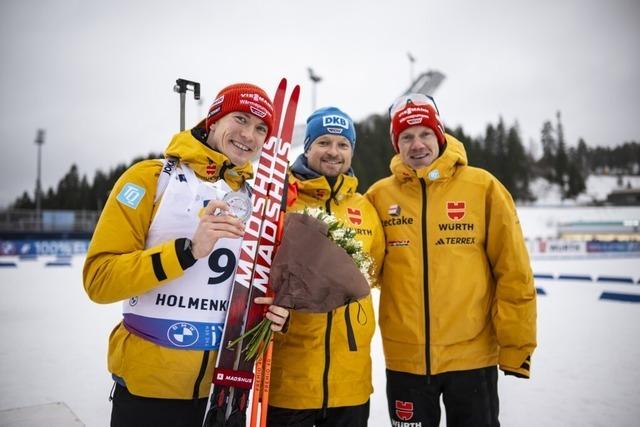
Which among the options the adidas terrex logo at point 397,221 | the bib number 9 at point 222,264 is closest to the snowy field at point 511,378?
the adidas terrex logo at point 397,221

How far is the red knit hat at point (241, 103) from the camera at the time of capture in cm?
196

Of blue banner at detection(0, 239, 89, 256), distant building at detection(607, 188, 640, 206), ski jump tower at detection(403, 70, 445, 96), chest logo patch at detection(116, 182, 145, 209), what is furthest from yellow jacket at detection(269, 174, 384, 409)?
distant building at detection(607, 188, 640, 206)

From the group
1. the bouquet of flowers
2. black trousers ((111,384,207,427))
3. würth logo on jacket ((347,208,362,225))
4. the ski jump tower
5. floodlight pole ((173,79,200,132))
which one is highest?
the ski jump tower

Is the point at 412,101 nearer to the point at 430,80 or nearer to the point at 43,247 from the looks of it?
the point at 43,247

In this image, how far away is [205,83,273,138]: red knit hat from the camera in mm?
1959

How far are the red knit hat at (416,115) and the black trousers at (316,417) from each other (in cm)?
167

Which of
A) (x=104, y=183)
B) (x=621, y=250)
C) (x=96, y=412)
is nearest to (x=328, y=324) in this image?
(x=96, y=412)

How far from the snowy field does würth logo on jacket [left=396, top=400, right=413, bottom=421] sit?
1206 mm

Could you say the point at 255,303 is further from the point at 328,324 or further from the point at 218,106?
the point at 218,106

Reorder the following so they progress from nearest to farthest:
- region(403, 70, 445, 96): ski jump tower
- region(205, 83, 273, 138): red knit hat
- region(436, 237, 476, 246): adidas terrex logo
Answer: region(205, 83, 273, 138): red knit hat → region(436, 237, 476, 246): adidas terrex logo → region(403, 70, 445, 96): ski jump tower

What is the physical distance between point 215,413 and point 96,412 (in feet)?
7.83

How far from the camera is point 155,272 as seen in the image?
1.57 meters

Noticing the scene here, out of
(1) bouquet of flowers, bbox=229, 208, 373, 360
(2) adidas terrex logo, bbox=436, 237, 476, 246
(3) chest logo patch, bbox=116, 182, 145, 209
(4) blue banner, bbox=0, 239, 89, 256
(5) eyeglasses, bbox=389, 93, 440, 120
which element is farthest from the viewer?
(4) blue banner, bbox=0, 239, 89, 256

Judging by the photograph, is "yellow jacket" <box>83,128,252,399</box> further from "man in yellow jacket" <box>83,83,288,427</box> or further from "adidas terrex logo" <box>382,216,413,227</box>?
"adidas terrex logo" <box>382,216,413,227</box>
